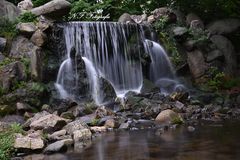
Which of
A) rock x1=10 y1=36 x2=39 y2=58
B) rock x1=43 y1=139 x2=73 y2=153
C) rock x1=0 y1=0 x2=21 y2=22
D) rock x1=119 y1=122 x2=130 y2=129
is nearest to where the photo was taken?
rock x1=43 y1=139 x2=73 y2=153

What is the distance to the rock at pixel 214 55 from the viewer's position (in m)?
19.6

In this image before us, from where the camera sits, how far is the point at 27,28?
56.0 feet

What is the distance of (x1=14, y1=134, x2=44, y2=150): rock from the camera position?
32.5 ft

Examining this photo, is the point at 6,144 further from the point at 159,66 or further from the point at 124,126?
the point at 159,66

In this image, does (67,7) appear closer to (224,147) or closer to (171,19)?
(171,19)

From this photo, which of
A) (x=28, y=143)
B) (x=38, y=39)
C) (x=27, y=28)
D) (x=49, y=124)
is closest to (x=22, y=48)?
(x=38, y=39)

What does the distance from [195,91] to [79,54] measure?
531 cm

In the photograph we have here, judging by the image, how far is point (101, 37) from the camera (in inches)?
734

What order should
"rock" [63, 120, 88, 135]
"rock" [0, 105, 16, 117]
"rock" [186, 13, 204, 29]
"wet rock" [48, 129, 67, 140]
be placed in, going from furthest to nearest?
"rock" [186, 13, 204, 29], "rock" [0, 105, 16, 117], "rock" [63, 120, 88, 135], "wet rock" [48, 129, 67, 140]

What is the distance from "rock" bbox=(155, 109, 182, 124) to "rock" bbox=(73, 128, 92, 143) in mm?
2852

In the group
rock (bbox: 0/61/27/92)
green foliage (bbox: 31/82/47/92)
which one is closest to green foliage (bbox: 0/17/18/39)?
rock (bbox: 0/61/27/92)

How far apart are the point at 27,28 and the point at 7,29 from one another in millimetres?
1082

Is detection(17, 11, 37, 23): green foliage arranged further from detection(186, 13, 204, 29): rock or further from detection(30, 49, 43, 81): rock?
detection(186, 13, 204, 29): rock

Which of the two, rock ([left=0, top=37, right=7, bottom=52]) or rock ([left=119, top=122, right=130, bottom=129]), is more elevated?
rock ([left=0, top=37, right=7, bottom=52])
